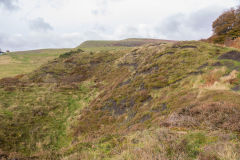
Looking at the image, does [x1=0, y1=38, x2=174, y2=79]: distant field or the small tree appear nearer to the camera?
the small tree

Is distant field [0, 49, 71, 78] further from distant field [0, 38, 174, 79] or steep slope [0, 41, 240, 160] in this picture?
steep slope [0, 41, 240, 160]

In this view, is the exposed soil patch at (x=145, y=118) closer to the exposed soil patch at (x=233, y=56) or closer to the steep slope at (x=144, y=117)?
the steep slope at (x=144, y=117)

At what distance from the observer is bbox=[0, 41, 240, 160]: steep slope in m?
4.71

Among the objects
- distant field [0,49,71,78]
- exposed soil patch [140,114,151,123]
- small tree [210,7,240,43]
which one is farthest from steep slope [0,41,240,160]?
distant field [0,49,71,78]

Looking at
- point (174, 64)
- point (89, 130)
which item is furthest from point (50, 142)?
point (174, 64)

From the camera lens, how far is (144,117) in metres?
10.1

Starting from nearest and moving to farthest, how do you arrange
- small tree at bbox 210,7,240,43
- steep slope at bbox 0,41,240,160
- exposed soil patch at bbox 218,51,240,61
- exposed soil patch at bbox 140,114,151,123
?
steep slope at bbox 0,41,240,160 < exposed soil patch at bbox 140,114,151,123 < exposed soil patch at bbox 218,51,240,61 < small tree at bbox 210,7,240,43

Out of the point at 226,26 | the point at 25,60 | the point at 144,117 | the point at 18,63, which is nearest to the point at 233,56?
the point at 144,117

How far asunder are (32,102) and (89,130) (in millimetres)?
9895

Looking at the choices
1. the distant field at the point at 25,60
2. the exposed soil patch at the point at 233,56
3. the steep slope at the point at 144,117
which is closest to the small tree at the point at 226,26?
the steep slope at the point at 144,117

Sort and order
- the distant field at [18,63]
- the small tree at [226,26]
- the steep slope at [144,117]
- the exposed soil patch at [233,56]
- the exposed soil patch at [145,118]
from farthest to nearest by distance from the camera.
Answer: the distant field at [18,63], the small tree at [226,26], the exposed soil patch at [233,56], the exposed soil patch at [145,118], the steep slope at [144,117]

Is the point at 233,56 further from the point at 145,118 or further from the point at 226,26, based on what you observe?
the point at 226,26

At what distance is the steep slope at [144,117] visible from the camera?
471cm

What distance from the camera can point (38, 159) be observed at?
5.75 metres
